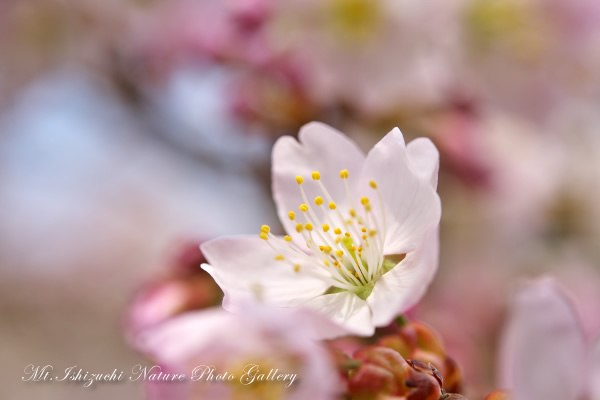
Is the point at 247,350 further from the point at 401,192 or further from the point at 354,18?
the point at 354,18

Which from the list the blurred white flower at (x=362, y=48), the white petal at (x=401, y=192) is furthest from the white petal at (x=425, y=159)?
the blurred white flower at (x=362, y=48)

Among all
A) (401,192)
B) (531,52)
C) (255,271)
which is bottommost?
(255,271)

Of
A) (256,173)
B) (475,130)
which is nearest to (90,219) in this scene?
(256,173)

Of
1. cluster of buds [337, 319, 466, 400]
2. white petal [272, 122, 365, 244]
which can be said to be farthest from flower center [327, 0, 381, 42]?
cluster of buds [337, 319, 466, 400]

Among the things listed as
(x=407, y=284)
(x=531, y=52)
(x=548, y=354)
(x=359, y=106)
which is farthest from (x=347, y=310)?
(x=531, y=52)

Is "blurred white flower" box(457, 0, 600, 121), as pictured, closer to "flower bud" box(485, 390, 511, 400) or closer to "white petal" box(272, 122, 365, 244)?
"white petal" box(272, 122, 365, 244)

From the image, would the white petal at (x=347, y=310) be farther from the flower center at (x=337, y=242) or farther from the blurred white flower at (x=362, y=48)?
the blurred white flower at (x=362, y=48)
